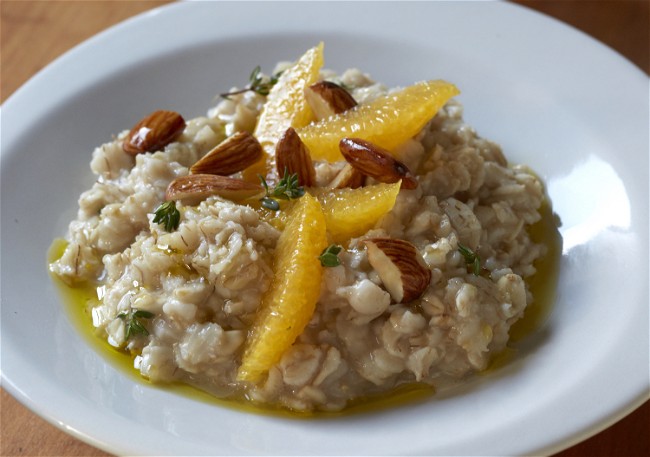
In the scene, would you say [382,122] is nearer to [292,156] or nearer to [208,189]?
[292,156]

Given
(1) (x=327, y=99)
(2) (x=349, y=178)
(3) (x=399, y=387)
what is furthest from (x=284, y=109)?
(3) (x=399, y=387)

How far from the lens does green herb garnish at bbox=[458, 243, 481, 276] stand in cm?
232

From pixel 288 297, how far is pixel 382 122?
27.5 inches

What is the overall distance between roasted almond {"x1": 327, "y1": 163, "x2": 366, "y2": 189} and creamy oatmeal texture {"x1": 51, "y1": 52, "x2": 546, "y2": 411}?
0.24ft

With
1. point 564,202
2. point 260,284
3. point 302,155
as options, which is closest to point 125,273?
point 260,284

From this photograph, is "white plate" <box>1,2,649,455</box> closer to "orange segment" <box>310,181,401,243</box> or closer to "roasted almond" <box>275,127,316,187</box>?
"orange segment" <box>310,181,401,243</box>

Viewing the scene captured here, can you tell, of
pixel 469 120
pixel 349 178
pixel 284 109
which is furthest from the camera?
pixel 469 120

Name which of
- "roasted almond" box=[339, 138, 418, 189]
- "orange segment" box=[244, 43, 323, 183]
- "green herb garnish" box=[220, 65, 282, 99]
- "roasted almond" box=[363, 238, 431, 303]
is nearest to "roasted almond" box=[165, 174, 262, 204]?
"orange segment" box=[244, 43, 323, 183]

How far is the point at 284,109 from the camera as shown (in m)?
2.73

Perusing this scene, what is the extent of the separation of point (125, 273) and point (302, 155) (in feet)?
2.06

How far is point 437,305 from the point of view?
219 centimetres

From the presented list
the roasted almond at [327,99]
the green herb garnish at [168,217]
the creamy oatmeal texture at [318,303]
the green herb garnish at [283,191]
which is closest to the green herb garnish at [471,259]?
the creamy oatmeal texture at [318,303]

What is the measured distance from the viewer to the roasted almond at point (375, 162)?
2365mm

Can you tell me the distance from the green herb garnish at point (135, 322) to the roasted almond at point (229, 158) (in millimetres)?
505
